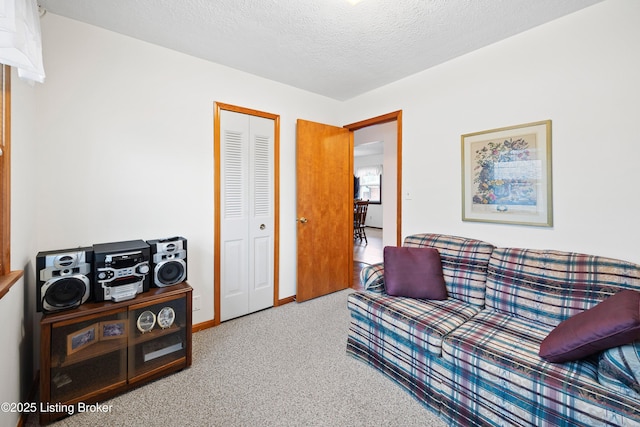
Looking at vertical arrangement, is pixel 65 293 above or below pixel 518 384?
above

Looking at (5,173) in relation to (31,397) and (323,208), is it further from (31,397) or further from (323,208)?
(323,208)

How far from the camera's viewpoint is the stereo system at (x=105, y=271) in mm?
1553

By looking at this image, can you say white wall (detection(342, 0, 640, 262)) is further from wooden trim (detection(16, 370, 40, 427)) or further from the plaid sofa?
wooden trim (detection(16, 370, 40, 427))

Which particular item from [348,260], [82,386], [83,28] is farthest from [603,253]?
[83,28]

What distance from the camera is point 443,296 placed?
82.4 inches

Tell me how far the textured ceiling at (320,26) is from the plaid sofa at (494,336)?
64.9 inches

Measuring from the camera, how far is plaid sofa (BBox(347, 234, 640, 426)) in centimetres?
118

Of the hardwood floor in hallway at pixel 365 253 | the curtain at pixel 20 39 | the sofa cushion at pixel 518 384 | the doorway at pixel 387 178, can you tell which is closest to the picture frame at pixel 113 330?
the curtain at pixel 20 39

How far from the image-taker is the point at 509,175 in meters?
2.17

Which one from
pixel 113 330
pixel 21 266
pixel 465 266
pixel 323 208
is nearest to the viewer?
pixel 21 266

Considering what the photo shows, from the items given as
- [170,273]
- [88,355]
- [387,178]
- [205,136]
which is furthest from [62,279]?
[387,178]

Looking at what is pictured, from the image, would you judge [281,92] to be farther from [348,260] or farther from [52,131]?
[348,260]

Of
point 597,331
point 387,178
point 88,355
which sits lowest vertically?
point 88,355

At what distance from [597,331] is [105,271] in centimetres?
262
